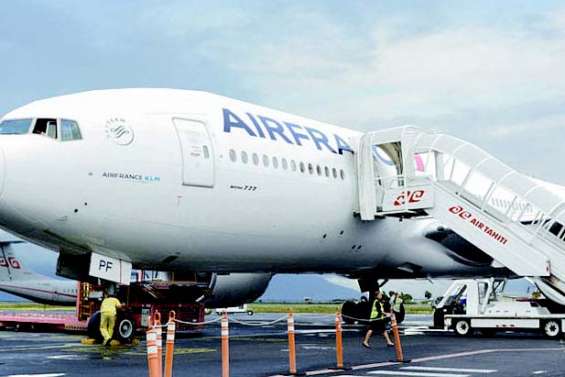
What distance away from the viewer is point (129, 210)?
1326 cm

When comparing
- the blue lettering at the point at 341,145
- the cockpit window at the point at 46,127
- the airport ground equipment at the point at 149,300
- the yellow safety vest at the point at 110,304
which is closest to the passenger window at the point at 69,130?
the cockpit window at the point at 46,127

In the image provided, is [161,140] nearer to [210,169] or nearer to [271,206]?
[210,169]

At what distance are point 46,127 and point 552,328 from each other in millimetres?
11335

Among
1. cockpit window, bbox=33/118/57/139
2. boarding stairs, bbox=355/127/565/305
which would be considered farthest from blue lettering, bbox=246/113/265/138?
cockpit window, bbox=33/118/57/139

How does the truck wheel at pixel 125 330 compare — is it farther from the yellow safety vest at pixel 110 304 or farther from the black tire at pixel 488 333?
the black tire at pixel 488 333

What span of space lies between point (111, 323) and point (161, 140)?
10.6ft

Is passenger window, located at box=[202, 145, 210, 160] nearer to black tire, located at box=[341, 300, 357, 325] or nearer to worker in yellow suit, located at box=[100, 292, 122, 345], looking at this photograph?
worker in yellow suit, located at box=[100, 292, 122, 345]

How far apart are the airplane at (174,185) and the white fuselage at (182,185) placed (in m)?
0.02

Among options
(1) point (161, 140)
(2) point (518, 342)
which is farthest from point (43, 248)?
(2) point (518, 342)

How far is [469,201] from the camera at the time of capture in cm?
1736

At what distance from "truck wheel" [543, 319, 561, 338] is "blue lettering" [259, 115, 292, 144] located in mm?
6870

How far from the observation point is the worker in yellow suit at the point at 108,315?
44.0ft

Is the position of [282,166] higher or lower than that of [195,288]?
higher

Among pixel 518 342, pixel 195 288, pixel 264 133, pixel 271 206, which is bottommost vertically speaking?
pixel 518 342
